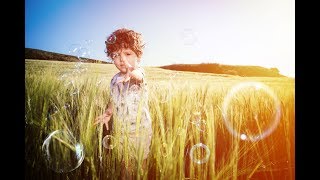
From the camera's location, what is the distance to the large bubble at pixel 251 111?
8.16 feet

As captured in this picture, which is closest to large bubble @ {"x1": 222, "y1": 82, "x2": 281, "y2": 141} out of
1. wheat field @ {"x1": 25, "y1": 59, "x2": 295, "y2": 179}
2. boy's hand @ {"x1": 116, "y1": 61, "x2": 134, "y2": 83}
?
wheat field @ {"x1": 25, "y1": 59, "x2": 295, "y2": 179}

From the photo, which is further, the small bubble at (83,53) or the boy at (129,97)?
the small bubble at (83,53)

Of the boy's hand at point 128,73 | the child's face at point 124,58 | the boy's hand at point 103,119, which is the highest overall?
the child's face at point 124,58

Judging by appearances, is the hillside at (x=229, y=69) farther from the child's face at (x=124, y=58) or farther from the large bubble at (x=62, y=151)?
the large bubble at (x=62, y=151)

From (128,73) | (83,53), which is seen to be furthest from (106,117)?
(83,53)

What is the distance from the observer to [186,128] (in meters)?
2.47

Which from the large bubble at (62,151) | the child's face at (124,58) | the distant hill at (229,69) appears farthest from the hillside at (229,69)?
the large bubble at (62,151)

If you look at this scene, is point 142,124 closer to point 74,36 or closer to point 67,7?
point 74,36

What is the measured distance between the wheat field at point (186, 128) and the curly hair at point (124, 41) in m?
0.11

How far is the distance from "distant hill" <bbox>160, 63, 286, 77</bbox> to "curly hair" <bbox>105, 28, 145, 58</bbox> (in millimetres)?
196

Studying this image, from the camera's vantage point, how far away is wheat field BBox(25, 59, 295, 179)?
2.47 metres

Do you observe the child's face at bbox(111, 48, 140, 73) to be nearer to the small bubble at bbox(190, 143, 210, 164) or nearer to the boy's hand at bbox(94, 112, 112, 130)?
the boy's hand at bbox(94, 112, 112, 130)

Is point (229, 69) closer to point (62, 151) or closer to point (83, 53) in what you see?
point (83, 53)
